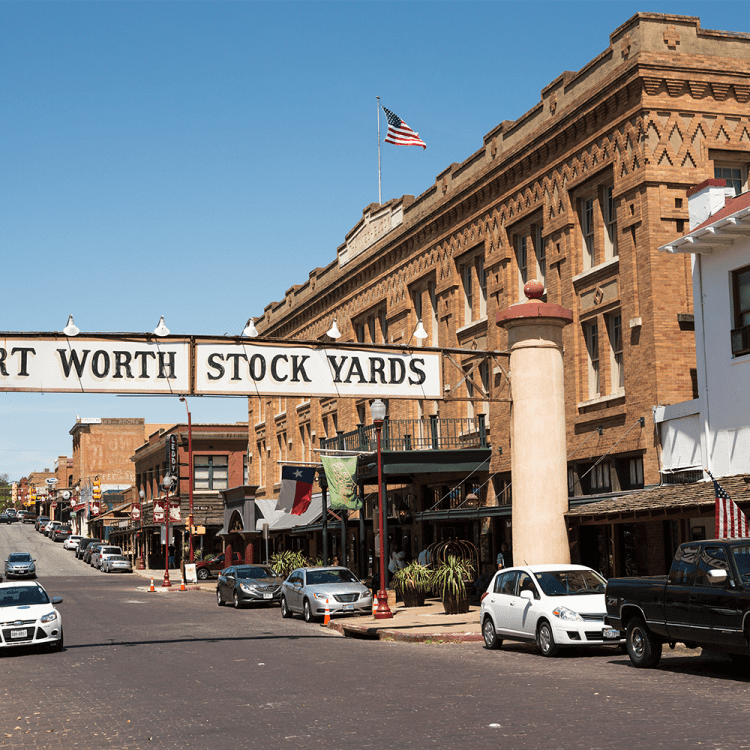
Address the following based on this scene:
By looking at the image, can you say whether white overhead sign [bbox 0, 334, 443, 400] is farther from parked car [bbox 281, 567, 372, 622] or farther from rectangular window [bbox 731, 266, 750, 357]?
parked car [bbox 281, 567, 372, 622]

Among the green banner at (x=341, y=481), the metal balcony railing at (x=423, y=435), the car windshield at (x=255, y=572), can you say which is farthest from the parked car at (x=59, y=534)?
the green banner at (x=341, y=481)

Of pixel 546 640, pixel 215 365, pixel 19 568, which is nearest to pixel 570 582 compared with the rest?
pixel 546 640

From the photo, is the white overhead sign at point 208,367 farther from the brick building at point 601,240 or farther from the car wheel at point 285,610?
the car wheel at point 285,610

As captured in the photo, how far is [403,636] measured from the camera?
2222cm

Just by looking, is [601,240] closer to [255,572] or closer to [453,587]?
[453,587]

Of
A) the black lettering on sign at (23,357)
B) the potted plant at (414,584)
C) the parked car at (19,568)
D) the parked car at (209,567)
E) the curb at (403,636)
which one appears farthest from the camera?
the parked car at (19,568)

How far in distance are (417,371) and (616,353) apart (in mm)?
7397

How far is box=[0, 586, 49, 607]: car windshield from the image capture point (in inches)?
839

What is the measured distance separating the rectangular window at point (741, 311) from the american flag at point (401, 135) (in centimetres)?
1773

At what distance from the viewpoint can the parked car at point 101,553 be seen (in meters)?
75.0

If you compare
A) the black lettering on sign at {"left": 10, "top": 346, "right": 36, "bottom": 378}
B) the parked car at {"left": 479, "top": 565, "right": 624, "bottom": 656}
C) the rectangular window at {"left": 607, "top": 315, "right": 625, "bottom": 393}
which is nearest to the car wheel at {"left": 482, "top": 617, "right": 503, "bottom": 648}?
the parked car at {"left": 479, "top": 565, "right": 624, "bottom": 656}

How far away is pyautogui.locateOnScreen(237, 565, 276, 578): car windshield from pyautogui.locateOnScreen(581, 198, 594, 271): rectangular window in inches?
645

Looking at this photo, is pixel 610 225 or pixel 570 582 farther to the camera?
pixel 610 225

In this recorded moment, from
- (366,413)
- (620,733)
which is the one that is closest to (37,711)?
(620,733)
